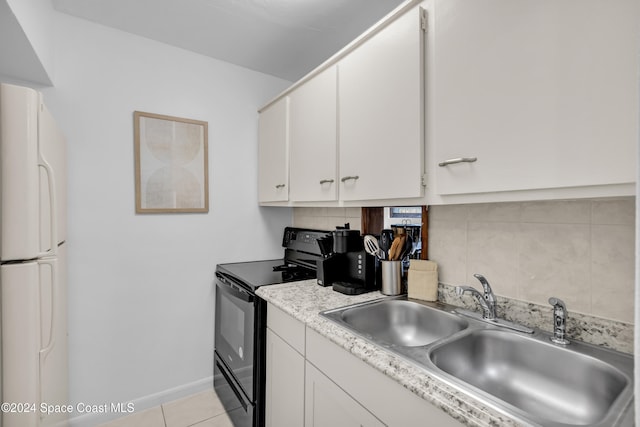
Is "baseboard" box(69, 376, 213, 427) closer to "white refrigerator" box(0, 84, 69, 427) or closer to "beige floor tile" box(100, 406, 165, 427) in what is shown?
"beige floor tile" box(100, 406, 165, 427)

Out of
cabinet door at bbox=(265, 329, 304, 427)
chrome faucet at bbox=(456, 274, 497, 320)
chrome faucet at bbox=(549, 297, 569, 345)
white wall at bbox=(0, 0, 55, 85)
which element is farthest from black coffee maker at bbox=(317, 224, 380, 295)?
white wall at bbox=(0, 0, 55, 85)

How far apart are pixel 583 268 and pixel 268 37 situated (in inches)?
79.4

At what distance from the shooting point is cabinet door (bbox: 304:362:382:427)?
0.94 meters

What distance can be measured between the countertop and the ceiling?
1.53 m

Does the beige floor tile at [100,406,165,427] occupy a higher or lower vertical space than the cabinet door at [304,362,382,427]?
lower

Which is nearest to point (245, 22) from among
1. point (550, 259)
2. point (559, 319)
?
point (550, 259)

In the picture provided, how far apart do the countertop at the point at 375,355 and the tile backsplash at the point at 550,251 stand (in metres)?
0.48

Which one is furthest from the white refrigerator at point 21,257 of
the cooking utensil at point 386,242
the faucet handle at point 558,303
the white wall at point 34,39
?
the faucet handle at point 558,303

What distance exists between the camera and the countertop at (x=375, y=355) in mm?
653

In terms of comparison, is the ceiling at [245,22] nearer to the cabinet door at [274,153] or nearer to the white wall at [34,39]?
the white wall at [34,39]

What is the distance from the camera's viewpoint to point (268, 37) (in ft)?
6.25

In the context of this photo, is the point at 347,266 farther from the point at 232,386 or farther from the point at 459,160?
the point at 232,386

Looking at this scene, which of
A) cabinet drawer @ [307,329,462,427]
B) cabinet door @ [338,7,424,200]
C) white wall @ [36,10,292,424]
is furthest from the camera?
white wall @ [36,10,292,424]

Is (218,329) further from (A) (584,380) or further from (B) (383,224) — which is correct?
(A) (584,380)
